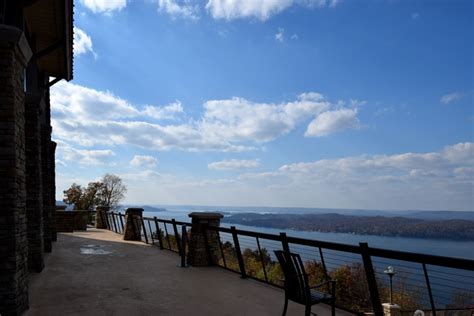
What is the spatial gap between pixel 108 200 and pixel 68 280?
27399 millimetres

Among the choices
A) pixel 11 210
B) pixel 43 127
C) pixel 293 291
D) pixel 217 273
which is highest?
pixel 43 127

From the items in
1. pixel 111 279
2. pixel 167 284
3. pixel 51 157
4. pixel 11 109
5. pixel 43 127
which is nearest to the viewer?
pixel 11 109

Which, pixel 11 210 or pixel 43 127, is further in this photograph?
pixel 43 127

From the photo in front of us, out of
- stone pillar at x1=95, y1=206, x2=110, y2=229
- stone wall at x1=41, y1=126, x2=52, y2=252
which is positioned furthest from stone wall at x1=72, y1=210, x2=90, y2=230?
stone wall at x1=41, y1=126, x2=52, y2=252

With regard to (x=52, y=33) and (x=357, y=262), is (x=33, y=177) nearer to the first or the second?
(x=52, y=33)

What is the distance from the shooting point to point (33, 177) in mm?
8977

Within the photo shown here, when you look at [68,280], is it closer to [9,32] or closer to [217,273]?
[217,273]

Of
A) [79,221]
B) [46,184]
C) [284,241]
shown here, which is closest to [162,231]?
[46,184]

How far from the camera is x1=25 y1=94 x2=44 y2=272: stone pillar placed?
8.71m

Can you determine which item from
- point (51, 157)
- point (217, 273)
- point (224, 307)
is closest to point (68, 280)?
point (217, 273)

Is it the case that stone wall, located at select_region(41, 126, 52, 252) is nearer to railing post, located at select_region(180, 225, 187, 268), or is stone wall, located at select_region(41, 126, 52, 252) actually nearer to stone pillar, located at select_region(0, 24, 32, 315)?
railing post, located at select_region(180, 225, 187, 268)

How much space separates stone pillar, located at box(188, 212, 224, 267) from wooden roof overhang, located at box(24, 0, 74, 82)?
212 inches

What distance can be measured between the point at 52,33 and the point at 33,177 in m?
3.83

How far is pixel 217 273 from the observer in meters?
8.39
